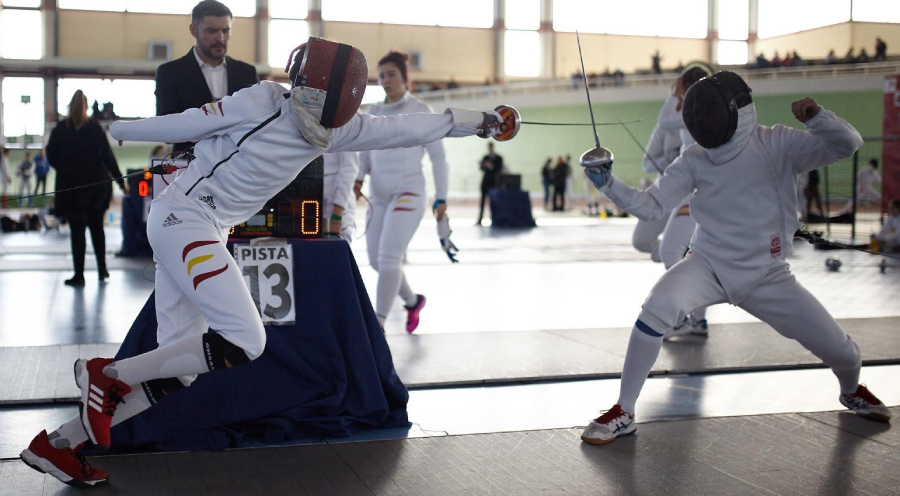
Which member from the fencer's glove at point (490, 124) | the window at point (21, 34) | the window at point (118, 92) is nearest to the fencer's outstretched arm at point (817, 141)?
the fencer's glove at point (490, 124)

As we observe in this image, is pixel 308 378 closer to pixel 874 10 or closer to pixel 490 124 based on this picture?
pixel 490 124

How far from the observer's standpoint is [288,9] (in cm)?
3300

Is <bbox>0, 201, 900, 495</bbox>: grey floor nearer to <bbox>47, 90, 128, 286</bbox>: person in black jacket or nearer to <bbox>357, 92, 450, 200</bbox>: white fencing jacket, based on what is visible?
<bbox>47, 90, 128, 286</bbox>: person in black jacket

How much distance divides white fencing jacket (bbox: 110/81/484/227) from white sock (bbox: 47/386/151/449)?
0.61 m

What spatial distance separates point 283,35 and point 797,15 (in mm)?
20232

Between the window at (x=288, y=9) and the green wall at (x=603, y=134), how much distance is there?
24.3ft

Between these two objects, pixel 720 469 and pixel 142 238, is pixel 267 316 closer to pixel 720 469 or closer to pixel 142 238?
pixel 720 469

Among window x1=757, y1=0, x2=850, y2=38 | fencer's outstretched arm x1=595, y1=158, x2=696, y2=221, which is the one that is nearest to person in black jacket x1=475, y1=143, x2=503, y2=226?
fencer's outstretched arm x1=595, y1=158, x2=696, y2=221

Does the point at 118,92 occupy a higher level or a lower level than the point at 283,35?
lower

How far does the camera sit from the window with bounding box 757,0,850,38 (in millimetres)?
32931

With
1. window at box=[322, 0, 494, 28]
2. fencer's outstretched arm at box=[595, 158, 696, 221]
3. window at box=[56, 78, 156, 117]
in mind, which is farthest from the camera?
window at box=[322, 0, 494, 28]

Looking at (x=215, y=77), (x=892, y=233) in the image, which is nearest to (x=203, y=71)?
(x=215, y=77)

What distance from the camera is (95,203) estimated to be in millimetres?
7508

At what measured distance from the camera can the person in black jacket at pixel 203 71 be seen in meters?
3.99
